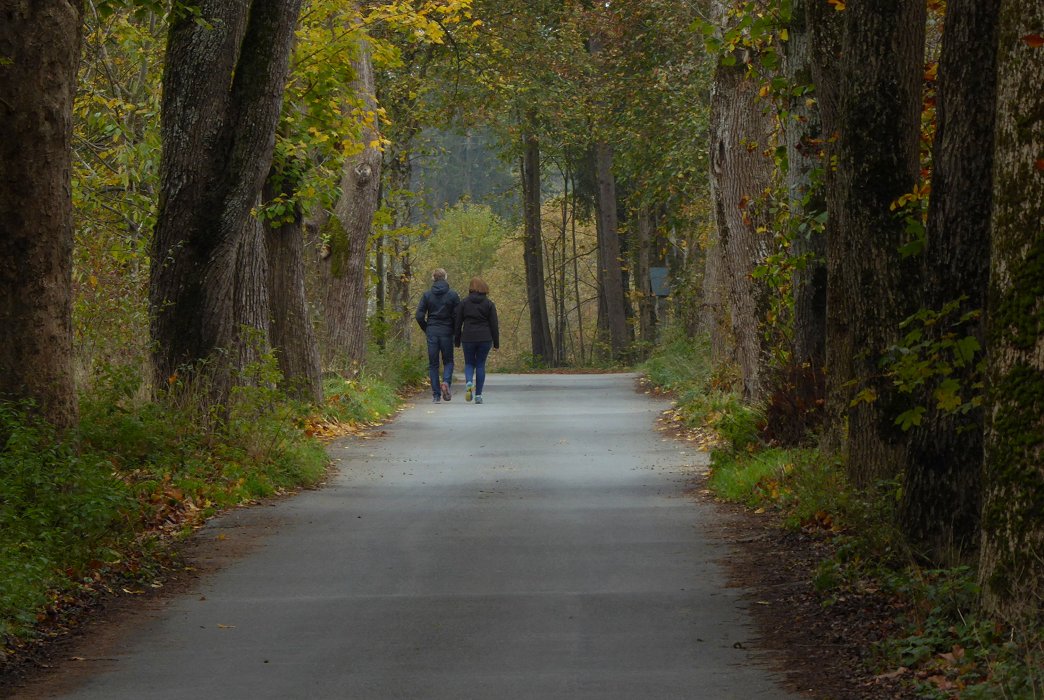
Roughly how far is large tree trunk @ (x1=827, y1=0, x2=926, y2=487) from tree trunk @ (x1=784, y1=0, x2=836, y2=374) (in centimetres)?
275

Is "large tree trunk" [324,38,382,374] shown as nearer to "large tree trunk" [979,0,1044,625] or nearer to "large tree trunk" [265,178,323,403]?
"large tree trunk" [265,178,323,403]

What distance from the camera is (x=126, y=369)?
45.0 ft

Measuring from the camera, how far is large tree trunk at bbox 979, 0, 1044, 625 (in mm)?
6387

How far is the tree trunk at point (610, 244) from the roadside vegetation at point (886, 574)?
29.8 meters

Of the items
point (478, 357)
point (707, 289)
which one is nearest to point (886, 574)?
point (478, 357)

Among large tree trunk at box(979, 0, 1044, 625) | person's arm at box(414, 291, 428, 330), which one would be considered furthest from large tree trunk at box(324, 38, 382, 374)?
large tree trunk at box(979, 0, 1044, 625)

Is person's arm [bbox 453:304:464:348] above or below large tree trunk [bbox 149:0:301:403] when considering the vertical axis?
below

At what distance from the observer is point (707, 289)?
29.8m

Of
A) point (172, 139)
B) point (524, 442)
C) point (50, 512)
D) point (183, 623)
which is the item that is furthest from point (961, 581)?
point (524, 442)

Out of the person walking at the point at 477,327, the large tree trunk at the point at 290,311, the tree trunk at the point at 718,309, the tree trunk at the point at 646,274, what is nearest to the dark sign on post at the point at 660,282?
the tree trunk at the point at 646,274

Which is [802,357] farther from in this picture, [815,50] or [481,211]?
[481,211]

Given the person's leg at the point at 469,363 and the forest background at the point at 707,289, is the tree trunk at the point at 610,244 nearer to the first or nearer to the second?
the forest background at the point at 707,289

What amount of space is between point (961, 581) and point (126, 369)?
864 cm

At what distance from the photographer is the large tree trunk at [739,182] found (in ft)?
63.3
